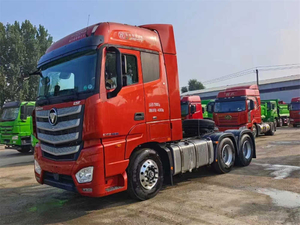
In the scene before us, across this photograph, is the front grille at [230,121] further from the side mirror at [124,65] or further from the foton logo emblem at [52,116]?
the foton logo emblem at [52,116]

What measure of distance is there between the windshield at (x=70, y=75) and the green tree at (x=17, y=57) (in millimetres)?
29531

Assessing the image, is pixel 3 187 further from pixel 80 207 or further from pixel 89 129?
pixel 89 129

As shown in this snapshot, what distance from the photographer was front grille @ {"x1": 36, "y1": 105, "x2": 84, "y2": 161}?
4570mm

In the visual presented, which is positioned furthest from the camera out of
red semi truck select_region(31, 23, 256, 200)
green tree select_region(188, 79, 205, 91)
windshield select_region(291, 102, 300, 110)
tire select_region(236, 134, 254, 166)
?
green tree select_region(188, 79, 205, 91)

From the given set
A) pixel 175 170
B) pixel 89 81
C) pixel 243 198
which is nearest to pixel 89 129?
pixel 89 81

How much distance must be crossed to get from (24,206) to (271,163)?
722 centimetres

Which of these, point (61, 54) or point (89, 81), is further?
point (61, 54)

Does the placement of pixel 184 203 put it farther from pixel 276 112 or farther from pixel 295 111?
pixel 295 111

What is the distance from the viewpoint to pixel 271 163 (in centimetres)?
866

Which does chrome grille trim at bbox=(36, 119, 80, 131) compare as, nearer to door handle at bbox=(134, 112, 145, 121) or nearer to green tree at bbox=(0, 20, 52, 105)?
door handle at bbox=(134, 112, 145, 121)

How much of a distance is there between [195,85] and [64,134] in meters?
95.6

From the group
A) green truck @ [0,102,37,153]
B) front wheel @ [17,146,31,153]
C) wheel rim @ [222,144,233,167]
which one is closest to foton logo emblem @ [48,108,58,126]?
wheel rim @ [222,144,233,167]

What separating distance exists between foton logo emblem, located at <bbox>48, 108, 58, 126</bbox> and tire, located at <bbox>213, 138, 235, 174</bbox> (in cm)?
436

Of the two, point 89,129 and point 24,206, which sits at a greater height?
point 89,129
